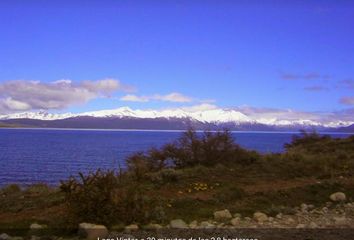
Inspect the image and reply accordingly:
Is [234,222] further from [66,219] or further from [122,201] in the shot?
[66,219]

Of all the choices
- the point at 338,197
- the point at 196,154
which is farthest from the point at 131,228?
the point at 196,154

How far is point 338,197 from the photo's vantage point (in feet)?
44.3

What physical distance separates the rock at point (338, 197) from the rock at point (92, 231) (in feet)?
24.1

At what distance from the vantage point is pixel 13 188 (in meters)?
17.5

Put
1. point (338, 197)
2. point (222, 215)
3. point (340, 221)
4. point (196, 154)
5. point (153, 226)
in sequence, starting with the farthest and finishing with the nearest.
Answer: point (196, 154) < point (338, 197) < point (222, 215) < point (340, 221) < point (153, 226)

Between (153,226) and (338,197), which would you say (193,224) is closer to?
(153,226)

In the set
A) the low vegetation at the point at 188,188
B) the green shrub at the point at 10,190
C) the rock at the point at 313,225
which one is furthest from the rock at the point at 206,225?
the green shrub at the point at 10,190

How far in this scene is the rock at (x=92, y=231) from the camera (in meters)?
8.55

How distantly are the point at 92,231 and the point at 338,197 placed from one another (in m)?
7.79

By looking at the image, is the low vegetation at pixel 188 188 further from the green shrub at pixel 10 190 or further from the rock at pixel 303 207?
the rock at pixel 303 207

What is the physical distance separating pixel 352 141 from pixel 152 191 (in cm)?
2261

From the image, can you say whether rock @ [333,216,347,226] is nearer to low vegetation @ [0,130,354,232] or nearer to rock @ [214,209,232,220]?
low vegetation @ [0,130,354,232]

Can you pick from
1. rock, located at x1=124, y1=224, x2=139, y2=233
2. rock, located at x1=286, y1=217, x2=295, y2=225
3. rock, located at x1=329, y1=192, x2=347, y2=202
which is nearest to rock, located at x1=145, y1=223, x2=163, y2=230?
rock, located at x1=124, y1=224, x2=139, y2=233

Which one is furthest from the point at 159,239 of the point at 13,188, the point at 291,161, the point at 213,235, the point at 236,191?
the point at 291,161
